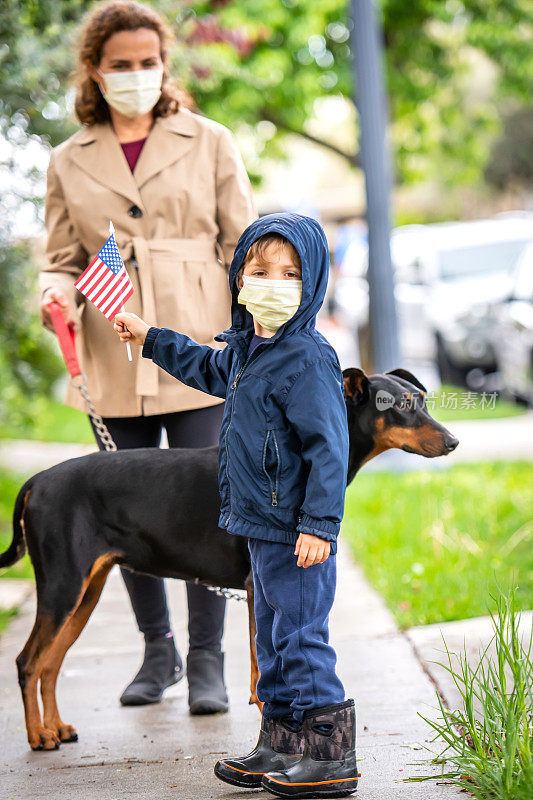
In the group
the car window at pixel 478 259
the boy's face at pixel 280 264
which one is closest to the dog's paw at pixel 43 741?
the boy's face at pixel 280 264

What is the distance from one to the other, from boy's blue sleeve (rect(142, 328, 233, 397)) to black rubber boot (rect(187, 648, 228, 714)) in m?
1.19

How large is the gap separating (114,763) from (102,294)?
1556 millimetres

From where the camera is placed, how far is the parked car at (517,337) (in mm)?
12898

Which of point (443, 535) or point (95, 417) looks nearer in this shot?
point (95, 417)

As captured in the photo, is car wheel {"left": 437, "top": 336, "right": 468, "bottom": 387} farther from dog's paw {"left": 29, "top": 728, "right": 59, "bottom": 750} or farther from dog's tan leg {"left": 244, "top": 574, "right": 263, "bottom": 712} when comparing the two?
dog's paw {"left": 29, "top": 728, "right": 59, "bottom": 750}

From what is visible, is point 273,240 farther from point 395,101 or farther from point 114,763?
point 395,101

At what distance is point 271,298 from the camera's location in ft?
9.65

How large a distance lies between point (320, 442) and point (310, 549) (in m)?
0.30

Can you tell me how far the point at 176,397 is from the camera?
12.7 feet

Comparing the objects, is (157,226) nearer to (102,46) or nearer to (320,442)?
(102,46)

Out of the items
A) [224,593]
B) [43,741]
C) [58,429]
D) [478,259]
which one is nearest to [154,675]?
[224,593]

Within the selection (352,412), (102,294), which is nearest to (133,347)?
(102,294)

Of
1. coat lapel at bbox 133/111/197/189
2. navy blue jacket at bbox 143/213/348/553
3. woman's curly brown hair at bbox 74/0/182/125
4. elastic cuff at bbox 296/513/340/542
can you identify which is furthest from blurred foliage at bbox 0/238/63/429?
elastic cuff at bbox 296/513/340/542

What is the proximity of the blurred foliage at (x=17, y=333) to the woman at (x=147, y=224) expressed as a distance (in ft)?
10.2
